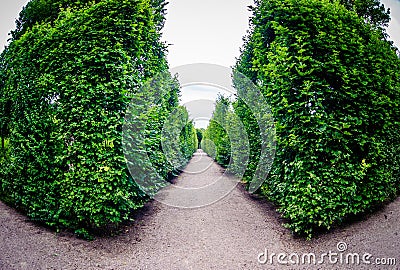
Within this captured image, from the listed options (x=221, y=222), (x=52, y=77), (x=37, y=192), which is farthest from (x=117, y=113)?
(x=221, y=222)

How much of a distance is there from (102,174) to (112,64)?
1.99 meters

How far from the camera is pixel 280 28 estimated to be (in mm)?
5324

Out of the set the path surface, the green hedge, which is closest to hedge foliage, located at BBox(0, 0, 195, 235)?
the path surface

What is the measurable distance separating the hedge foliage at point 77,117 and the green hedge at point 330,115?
3069mm

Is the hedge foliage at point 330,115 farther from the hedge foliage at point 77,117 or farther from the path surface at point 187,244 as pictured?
the hedge foliage at point 77,117

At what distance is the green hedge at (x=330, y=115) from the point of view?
4699mm

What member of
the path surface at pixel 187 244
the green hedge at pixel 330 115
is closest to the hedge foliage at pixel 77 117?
the path surface at pixel 187 244

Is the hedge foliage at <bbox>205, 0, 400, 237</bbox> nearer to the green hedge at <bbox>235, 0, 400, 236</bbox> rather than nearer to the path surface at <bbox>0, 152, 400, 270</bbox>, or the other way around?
the green hedge at <bbox>235, 0, 400, 236</bbox>

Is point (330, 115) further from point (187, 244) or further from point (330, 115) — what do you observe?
point (187, 244)

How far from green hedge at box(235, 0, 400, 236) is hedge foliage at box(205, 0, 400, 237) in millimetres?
18

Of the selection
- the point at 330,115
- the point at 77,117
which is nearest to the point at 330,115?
the point at 330,115

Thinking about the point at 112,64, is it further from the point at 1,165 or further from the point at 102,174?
the point at 1,165

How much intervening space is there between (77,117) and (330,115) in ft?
14.8

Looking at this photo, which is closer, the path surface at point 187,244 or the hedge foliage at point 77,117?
the path surface at point 187,244
